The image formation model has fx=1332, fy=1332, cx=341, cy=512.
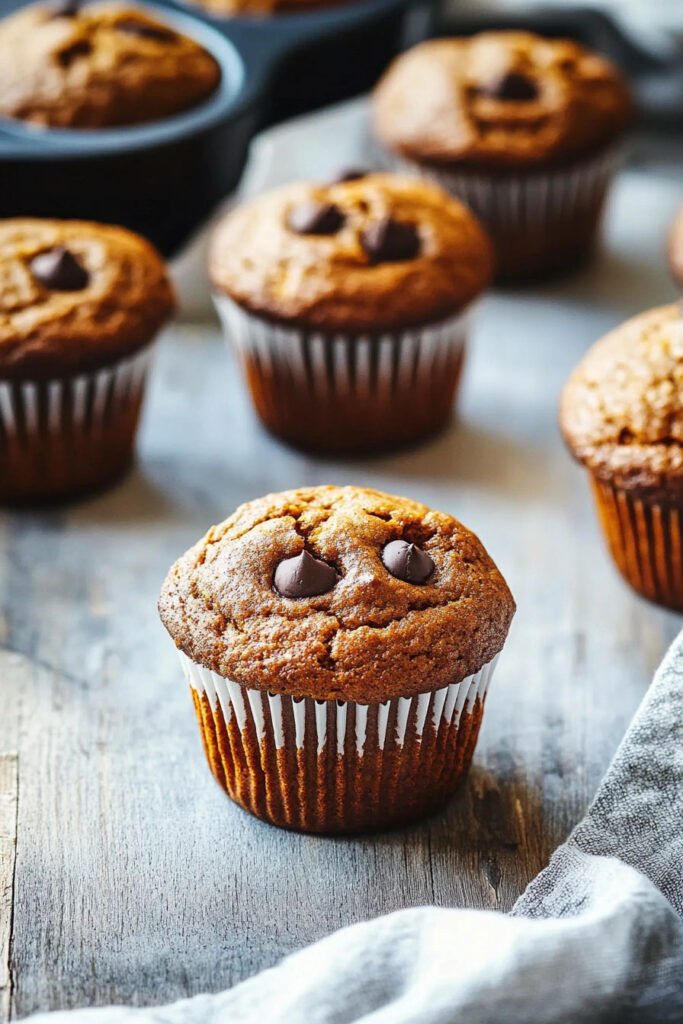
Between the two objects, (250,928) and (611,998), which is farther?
(250,928)

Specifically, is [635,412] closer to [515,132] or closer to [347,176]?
[347,176]

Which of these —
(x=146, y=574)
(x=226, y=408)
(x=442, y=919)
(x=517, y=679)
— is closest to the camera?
(x=442, y=919)

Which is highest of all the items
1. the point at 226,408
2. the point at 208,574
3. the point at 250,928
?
the point at 208,574

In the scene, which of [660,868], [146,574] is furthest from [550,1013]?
[146,574]

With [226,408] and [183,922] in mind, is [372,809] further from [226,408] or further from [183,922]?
[226,408]

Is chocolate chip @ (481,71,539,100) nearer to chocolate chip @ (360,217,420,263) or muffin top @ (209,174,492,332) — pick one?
muffin top @ (209,174,492,332)

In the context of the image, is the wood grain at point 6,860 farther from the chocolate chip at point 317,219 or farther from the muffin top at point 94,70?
the muffin top at point 94,70

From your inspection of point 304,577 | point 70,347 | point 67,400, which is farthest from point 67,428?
point 304,577
